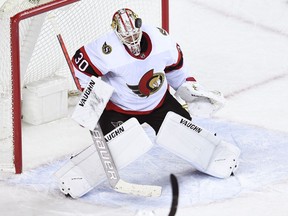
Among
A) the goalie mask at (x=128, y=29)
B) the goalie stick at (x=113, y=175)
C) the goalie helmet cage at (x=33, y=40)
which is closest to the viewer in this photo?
the goalie mask at (x=128, y=29)

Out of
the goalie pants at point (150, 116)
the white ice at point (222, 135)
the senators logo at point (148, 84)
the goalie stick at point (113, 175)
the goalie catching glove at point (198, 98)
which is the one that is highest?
the senators logo at point (148, 84)

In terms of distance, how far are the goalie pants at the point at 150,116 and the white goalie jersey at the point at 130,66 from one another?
0.03m

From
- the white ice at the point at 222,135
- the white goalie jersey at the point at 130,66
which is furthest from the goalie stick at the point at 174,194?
the white goalie jersey at the point at 130,66

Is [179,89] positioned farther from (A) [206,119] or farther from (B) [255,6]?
(B) [255,6]

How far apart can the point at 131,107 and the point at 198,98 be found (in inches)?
10.7

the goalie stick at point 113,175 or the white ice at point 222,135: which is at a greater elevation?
the goalie stick at point 113,175

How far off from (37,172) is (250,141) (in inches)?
36.0

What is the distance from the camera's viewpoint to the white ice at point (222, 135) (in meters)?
5.02

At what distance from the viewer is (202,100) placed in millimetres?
5199

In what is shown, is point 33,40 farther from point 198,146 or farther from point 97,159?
point 198,146

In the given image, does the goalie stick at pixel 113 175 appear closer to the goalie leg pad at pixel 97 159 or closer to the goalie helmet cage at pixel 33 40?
the goalie leg pad at pixel 97 159

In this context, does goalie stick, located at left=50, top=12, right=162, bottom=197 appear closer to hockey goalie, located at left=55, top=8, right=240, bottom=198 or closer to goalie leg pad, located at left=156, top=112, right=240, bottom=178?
hockey goalie, located at left=55, top=8, right=240, bottom=198

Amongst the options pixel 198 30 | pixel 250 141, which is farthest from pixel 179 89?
pixel 198 30

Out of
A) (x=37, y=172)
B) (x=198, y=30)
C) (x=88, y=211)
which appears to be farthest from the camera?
(x=198, y=30)
